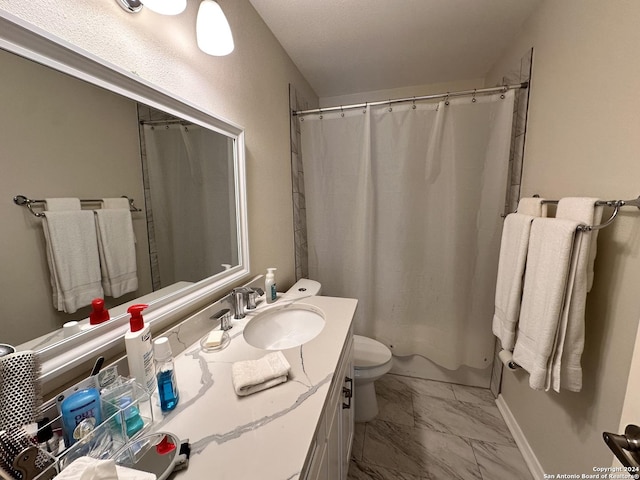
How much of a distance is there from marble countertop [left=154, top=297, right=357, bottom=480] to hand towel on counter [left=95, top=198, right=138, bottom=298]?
251mm

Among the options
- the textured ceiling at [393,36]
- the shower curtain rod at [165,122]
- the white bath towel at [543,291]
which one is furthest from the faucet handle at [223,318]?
the textured ceiling at [393,36]

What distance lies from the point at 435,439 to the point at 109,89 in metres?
2.15

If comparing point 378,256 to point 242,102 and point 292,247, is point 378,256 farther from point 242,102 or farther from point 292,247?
point 242,102

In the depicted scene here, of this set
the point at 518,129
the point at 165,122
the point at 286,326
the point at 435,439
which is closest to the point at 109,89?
the point at 165,122

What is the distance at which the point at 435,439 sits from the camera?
147 cm

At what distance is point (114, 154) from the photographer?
2.27 ft

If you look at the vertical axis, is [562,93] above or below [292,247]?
above

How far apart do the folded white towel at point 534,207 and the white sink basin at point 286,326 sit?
1.10 metres

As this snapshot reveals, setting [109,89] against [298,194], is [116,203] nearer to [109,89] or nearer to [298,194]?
[109,89]

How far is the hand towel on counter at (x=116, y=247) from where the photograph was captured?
672 mm

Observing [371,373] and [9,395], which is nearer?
[9,395]

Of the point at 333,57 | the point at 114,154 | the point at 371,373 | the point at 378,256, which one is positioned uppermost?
the point at 333,57

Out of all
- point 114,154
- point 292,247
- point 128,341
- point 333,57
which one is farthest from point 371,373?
point 333,57

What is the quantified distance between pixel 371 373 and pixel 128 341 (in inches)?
49.7
